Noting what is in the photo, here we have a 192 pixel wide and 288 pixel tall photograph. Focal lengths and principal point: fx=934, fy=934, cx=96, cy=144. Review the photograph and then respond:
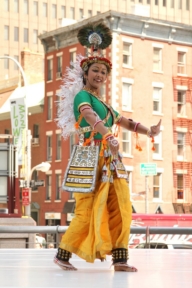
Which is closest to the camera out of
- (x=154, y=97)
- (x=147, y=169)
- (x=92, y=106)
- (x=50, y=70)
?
(x=92, y=106)

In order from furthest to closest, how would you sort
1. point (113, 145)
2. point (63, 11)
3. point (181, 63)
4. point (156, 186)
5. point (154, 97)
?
point (63, 11), point (181, 63), point (154, 97), point (156, 186), point (113, 145)

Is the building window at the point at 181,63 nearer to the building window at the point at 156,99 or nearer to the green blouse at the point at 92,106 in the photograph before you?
the building window at the point at 156,99

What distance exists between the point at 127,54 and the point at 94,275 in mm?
54103

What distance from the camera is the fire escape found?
6238 centimetres

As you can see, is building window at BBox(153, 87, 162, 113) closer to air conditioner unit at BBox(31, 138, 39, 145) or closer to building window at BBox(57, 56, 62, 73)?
building window at BBox(57, 56, 62, 73)

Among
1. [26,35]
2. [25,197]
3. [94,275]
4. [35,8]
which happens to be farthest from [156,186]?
[94,275]

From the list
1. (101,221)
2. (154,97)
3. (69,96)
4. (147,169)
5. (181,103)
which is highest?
(154,97)

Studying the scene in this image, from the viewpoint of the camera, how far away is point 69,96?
9.27 meters

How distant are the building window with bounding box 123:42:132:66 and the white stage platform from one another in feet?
169

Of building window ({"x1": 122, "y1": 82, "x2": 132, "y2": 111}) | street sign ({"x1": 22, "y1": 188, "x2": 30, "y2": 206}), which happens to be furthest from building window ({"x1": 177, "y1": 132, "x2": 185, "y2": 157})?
street sign ({"x1": 22, "y1": 188, "x2": 30, "y2": 206})

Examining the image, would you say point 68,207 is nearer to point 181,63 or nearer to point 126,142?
point 126,142

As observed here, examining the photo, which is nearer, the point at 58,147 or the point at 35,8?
the point at 58,147

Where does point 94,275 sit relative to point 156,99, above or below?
below

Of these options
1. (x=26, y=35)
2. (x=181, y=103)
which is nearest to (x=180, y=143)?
(x=181, y=103)
